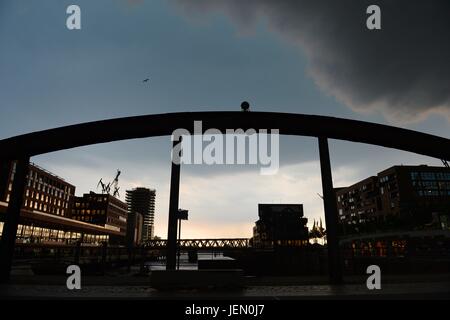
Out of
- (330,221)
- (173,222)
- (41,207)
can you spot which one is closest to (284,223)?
(330,221)

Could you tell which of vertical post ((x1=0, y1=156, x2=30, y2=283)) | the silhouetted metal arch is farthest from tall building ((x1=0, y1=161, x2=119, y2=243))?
the silhouetted metal arch

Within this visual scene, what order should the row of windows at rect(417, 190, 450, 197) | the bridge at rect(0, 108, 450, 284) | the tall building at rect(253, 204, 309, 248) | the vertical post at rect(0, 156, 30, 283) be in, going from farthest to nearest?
the row of windows at rect(417, 190, 450, 197), the tall building at rect(253, 204, 309, 248), the bridge at rect(0, 108, 450, 284), the vertical post at rect(0, 156, 30, 283)

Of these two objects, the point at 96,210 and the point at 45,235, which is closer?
the point at 45,235

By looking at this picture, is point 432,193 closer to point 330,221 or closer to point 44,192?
point 330,221

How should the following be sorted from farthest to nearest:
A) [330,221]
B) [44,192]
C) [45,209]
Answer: [45,209], [44,192], [330,221]

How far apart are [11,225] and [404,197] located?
113827mm

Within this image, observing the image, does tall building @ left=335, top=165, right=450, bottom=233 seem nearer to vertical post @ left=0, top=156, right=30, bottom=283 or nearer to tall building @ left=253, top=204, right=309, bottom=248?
tall building @ left=253, top=204, right=309, bottom=248

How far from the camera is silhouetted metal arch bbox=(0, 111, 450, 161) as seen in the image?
16.0m

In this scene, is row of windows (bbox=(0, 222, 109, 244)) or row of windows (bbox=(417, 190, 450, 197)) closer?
row of windows (bbox=(0, 222, 109, 244))

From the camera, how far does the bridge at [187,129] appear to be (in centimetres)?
1595

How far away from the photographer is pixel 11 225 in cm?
1578

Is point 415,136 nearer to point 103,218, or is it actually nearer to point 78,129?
point 78,129
